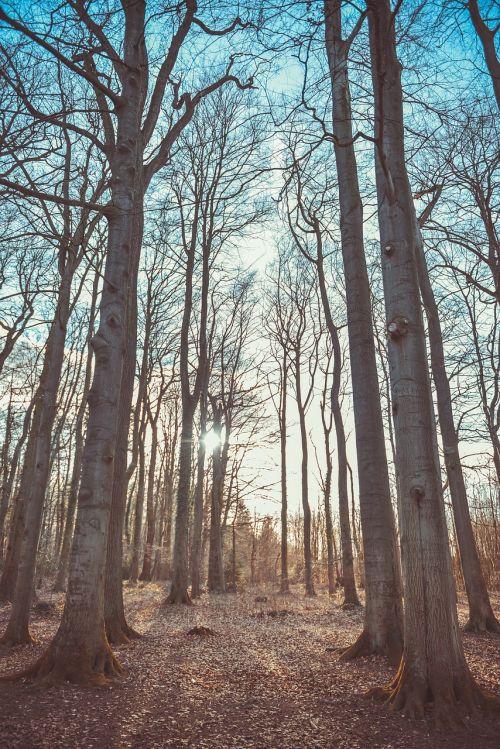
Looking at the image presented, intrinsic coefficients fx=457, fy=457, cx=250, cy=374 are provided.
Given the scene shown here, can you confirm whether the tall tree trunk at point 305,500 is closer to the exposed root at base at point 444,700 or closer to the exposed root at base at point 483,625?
the exposed root at base at point 483,625

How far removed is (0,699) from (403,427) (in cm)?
381

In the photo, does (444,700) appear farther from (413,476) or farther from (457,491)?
(457,491)

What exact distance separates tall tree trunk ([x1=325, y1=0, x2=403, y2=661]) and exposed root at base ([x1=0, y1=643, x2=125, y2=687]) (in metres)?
2.80

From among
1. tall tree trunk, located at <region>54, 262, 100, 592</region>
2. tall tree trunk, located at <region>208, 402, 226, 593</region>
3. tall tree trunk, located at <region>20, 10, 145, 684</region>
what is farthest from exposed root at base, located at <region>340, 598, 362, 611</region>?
tall tree trunk, located at <region>20, 10, 145, 684</region>

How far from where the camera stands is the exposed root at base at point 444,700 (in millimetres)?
3043

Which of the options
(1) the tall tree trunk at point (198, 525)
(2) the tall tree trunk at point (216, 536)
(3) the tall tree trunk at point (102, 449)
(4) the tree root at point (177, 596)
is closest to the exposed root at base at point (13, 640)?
(3) the tall tree trunk at point (102, 449)

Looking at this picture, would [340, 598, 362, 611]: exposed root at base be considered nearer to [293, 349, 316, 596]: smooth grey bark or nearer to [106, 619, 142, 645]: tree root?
[293, 349, 316, 596]: smooth grey bark

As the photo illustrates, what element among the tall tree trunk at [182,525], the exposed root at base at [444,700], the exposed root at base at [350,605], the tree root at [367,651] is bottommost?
the exposed root at base at [350,605]

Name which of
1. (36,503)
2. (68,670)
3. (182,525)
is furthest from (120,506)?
(182,525)

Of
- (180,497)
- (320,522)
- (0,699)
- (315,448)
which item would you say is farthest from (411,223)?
(320,522)

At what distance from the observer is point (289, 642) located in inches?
275

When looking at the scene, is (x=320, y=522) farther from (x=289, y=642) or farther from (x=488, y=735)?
(x=488, y=735)

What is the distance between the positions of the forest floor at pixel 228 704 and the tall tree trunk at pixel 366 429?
403 mm

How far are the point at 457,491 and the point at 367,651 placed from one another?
466 centimetres
